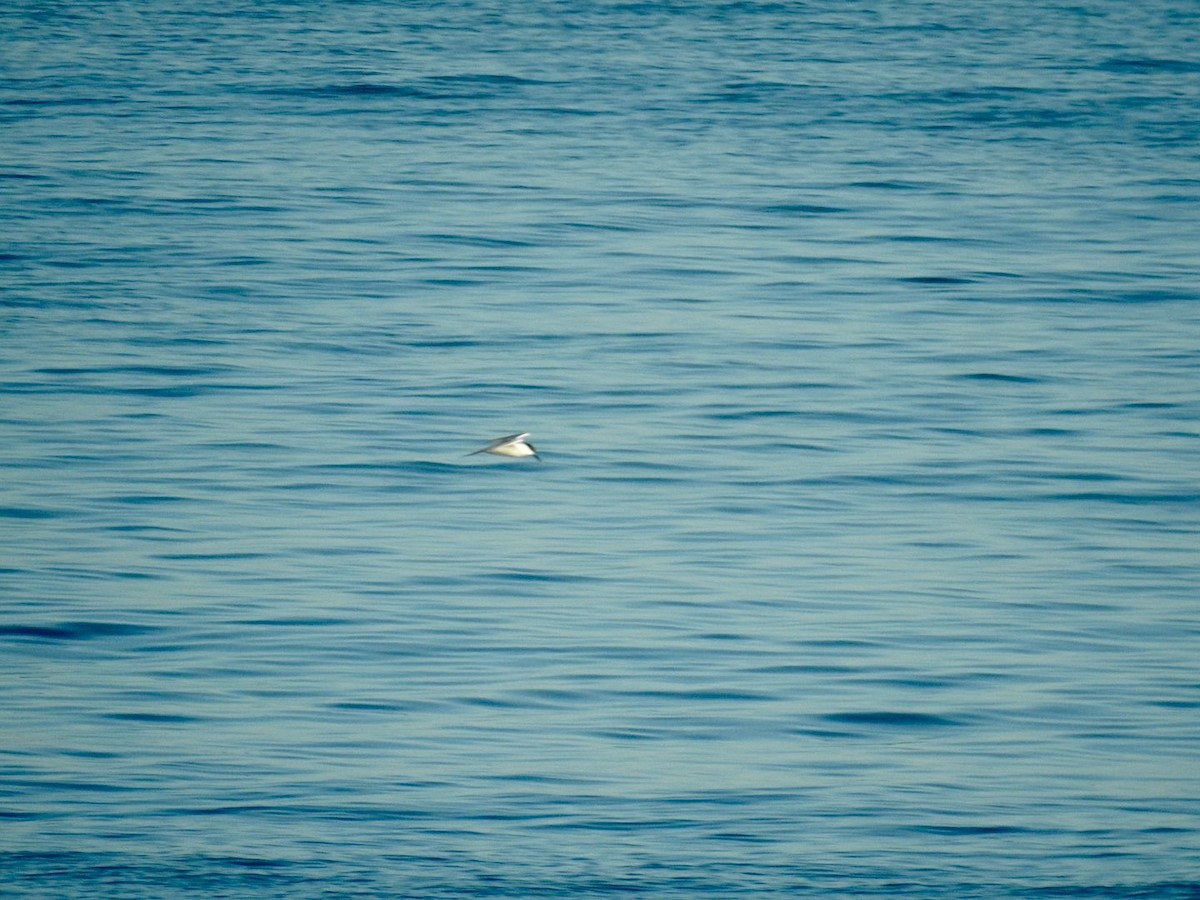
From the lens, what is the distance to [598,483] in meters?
12.9

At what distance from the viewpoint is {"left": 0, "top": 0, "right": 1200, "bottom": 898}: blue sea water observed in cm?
873

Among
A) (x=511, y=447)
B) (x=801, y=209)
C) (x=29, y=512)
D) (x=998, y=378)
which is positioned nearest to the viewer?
(x=29, y=512)

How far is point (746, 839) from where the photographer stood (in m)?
8.54

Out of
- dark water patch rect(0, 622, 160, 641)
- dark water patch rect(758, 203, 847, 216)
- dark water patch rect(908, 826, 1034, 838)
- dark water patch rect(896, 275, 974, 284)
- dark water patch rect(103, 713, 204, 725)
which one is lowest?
dark water patch rect(896, 275, 974, 284)

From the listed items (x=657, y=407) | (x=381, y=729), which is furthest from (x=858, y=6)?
(x=381, y=729)

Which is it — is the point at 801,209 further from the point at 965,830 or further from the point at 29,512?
the point at 965,830

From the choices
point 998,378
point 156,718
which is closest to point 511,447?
point 156,718

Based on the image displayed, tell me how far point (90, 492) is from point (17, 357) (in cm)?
277

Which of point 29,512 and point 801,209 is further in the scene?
point 801,209

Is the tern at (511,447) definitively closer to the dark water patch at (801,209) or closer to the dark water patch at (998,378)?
the dark water patch at (998,378)

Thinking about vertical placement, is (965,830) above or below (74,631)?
below

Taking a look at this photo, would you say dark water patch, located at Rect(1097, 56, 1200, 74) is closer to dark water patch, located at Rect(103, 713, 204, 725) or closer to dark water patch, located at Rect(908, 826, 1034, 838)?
dark water patch, located at Rect(908, 826, 1034, 838)

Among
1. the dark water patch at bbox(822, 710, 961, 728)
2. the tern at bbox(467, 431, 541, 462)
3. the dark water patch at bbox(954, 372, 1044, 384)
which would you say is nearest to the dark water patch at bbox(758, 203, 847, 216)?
the dark water patch at bbox(954, 372, 1044, 384)

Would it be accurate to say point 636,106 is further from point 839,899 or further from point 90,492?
point 839,899
